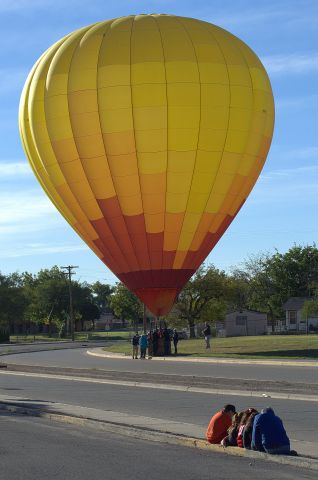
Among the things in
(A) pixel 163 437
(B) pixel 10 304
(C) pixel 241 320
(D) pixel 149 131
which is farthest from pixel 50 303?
(A) pixel 163 437

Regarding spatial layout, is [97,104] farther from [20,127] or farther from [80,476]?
[80,476]

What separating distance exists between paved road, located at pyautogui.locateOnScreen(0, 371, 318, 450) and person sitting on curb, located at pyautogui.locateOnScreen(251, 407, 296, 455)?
2.79 feet

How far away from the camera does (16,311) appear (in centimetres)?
12631

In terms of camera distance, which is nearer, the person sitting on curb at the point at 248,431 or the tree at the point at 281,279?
the person sitting on curb at the point at 248,431

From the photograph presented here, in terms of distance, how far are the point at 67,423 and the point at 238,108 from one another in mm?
A: 20850

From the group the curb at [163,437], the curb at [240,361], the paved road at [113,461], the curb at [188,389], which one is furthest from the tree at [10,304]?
the paved road at [113,461]

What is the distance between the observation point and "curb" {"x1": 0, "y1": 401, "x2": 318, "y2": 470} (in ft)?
44.0

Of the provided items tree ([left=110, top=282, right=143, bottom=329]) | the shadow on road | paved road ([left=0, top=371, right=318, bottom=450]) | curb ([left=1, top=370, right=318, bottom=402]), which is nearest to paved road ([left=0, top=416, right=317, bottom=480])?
paved road ([left=0, top=371, right=318, bottom=450])

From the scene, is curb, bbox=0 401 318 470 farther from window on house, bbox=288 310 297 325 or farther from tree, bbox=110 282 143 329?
tree, bbox=110 282 143 329

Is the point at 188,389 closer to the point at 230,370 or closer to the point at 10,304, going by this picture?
the point at 230,370

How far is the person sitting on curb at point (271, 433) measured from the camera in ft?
45.2

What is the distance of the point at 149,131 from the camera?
37219mm

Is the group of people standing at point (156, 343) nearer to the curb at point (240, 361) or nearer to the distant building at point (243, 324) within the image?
the curb at point (240, 361)

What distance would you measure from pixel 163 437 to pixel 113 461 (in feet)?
8.28
